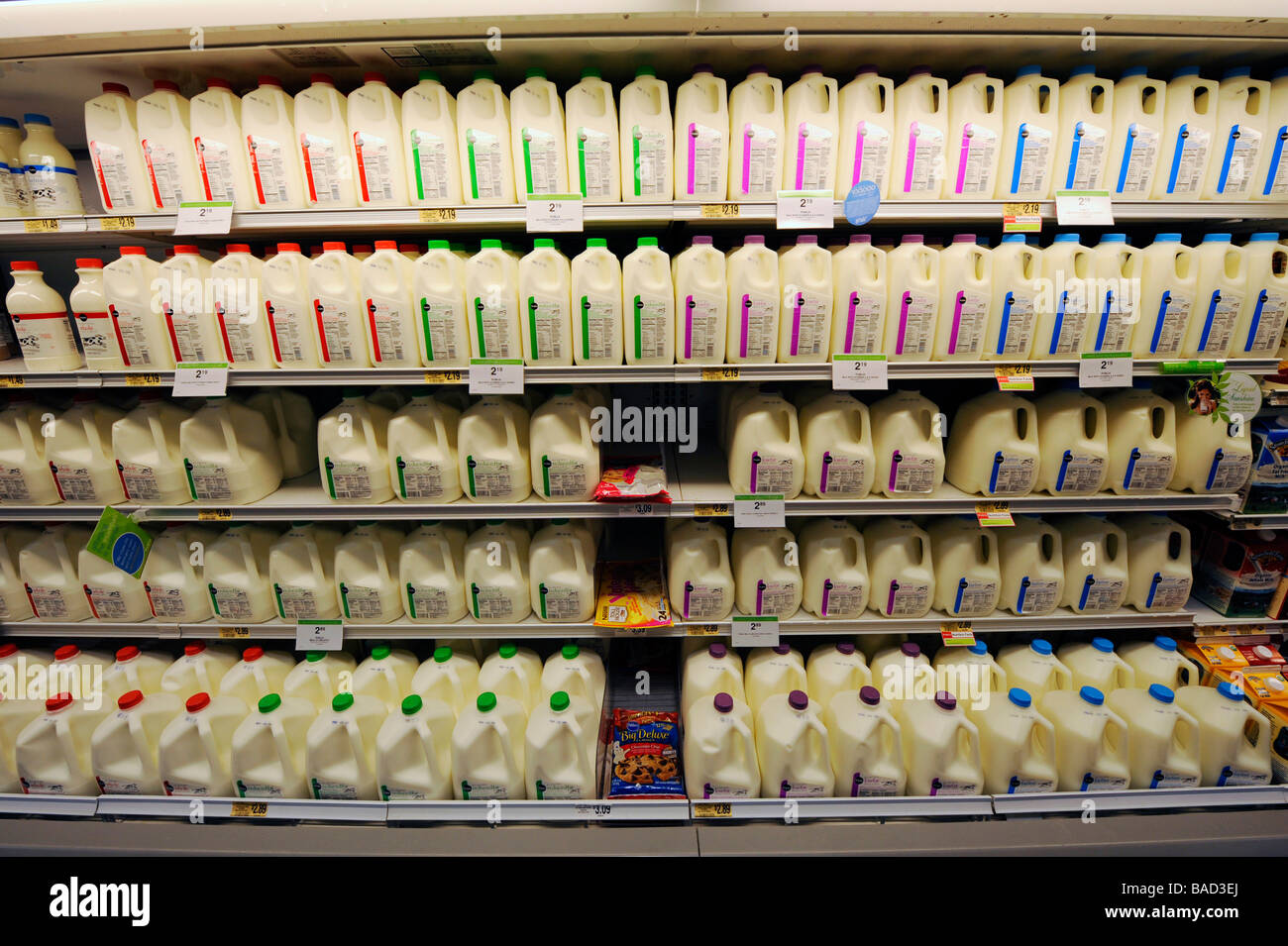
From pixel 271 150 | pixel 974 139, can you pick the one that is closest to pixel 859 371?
pixel 974 139

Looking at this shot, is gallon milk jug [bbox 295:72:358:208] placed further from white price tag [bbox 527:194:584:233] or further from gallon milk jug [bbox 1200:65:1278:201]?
gallon milk jug [bbox 1200:65:1278:201]

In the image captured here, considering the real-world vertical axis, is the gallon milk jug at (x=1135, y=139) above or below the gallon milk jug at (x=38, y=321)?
above

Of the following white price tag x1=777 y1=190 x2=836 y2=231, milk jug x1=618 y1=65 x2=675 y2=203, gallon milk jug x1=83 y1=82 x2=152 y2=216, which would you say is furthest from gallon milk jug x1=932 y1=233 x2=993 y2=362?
gallon milk jug x1=83 y1=82 x2=152 y2=216

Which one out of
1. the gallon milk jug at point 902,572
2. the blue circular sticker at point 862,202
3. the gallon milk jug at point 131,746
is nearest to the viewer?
the blue circular sticker at point 862,202

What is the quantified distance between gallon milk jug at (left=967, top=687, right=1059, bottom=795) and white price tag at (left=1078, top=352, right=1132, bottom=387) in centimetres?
95

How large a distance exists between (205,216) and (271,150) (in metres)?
0.27

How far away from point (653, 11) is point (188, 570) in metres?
2.19

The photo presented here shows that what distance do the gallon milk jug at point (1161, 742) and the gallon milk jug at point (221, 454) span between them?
9.35ft

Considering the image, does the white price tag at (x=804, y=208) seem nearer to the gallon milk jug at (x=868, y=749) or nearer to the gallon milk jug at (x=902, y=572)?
the gallon milk jug at (x=902, y=572)

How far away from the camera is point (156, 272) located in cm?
162

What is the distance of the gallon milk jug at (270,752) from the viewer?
Result: 62.7 inches

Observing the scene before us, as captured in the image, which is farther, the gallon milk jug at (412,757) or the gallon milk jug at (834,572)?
the gallon milk jug at (834,572)

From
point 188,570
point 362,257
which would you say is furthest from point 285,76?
point 188,570

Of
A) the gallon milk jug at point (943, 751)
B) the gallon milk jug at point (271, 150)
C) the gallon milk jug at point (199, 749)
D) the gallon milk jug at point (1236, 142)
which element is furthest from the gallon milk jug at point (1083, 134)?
the gallon milk jug at point (199, 749)
